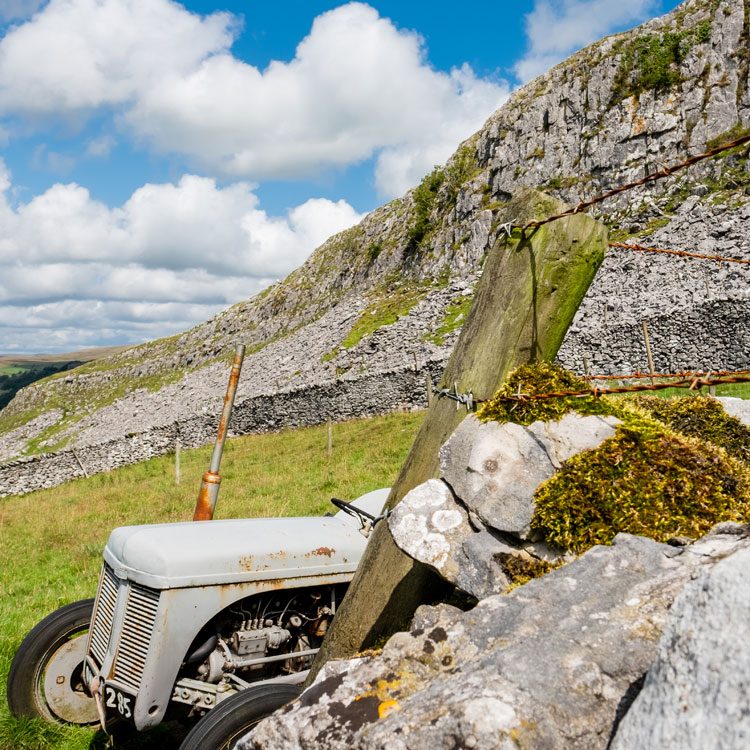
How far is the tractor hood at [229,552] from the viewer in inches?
148

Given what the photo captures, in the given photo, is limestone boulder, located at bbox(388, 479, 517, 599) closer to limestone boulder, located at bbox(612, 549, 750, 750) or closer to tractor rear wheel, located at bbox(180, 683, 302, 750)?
limestone boulder, located at bbox(612, 549, 750, 750)

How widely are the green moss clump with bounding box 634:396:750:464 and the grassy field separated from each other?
458 centimetres

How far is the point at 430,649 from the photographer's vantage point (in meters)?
1.99

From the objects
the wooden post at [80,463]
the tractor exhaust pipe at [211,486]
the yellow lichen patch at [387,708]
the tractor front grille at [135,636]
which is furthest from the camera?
the wooden post at [80,463]

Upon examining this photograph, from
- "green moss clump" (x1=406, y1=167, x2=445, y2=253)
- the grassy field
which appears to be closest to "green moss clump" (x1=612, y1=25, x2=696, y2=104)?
"green moss clump" (x1=406, y1=167, x2=445, y2=253)

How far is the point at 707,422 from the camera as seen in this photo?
3564mm

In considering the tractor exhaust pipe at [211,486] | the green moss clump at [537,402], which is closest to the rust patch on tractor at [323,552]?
the tractor exhaust pipe at [211,486]

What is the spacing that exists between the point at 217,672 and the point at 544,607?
2788 millimetres

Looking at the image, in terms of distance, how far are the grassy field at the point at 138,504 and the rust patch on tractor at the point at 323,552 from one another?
7.28 feet

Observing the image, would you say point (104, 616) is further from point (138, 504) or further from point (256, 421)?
point (256, 421)

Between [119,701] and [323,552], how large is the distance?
5.03ft

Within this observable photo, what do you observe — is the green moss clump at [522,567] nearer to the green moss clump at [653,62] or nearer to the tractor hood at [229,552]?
the tractor hood at [229,552]

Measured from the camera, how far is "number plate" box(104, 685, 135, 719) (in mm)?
3707

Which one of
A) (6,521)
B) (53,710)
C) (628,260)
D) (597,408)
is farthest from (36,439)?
(597,408)
